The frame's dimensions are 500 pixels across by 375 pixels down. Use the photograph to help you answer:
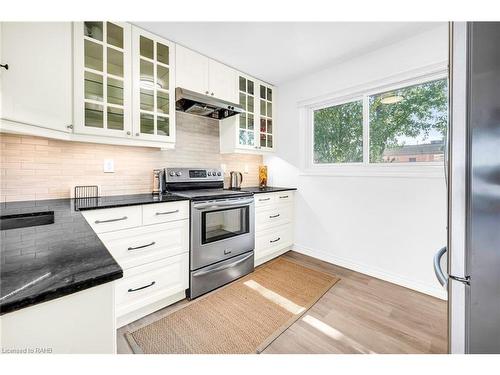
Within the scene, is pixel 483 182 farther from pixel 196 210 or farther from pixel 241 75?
pixel 241 75

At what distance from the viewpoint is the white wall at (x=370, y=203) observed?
2.07 meters

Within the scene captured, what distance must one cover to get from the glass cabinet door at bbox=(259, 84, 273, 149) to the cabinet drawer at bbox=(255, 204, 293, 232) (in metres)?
0.90

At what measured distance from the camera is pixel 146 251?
1726 millimetres

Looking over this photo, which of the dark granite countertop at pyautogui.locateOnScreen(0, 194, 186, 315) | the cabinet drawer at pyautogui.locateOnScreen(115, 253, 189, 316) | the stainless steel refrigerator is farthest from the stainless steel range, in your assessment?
the stainless steel refrigerator

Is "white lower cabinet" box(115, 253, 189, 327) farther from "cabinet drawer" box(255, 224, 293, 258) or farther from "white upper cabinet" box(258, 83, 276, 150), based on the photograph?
"white upper cabinet" box(258, 83, 276, 150)

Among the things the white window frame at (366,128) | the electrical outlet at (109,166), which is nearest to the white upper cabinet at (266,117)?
the white window frame at (366,128)

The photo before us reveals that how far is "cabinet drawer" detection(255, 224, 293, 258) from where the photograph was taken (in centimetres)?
264

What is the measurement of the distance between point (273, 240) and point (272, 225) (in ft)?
0.63

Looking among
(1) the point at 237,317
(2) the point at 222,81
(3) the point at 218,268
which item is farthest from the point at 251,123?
(1) the point at 237,317

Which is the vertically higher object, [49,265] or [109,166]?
[109,166]

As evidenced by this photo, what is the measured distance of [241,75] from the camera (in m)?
Answer: 2.79

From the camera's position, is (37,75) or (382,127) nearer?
(37,75)

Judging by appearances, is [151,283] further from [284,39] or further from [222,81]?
[284,39]

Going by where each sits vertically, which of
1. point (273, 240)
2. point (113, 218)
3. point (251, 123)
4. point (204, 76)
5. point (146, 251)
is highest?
point (204, 76)
